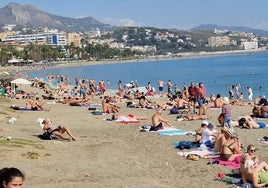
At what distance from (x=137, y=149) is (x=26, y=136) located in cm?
343

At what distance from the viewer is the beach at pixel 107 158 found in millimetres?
9392

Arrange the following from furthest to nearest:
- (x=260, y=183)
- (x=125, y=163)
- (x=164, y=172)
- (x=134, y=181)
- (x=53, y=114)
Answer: (x=53, y=114), (x=125, y=163), (x=164, y=172), (x=134, y=181), (x=260, y=183)

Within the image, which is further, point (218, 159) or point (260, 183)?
point (218, 159)

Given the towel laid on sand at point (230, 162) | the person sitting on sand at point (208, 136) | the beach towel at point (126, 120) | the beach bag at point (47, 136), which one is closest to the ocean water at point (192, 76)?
the beach towel at point (126, 120)

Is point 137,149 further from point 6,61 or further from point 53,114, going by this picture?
point 6,61

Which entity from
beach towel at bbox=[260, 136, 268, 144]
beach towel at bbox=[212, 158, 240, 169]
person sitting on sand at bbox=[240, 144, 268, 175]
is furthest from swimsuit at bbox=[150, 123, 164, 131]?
person sitting on sand at bbox=[240, 144, 268, 175]

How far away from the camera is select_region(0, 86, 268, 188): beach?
939 centimetres

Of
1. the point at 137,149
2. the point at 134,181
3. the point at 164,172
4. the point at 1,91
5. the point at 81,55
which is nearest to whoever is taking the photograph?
the point at 134,181

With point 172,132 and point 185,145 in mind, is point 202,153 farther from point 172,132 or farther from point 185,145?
point 172,132

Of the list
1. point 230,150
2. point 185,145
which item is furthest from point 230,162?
point 185,145

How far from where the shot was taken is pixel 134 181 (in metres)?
9.38

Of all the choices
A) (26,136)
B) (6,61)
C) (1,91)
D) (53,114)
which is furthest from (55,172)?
(6,61)

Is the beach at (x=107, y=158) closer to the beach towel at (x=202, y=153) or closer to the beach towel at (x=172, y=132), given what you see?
the beach towel at (x=202, y=153)

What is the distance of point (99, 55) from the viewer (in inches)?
6811
